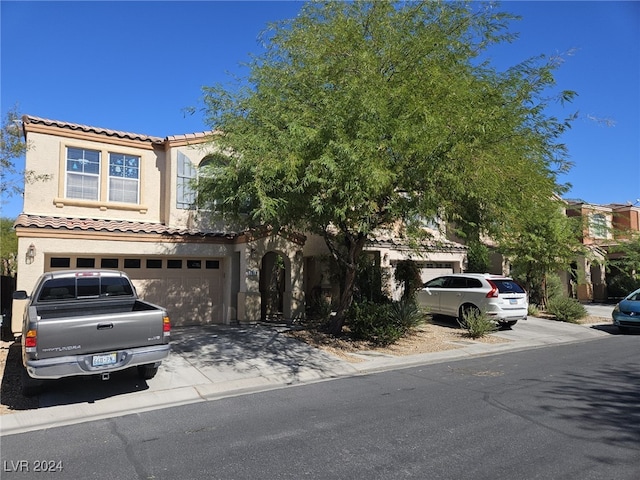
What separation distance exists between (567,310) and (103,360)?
16.7 meters

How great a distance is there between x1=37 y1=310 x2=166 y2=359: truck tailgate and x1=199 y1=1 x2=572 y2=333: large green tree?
9.74 feet

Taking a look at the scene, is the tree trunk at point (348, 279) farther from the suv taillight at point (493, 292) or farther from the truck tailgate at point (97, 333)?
the truck tailgate at point (97, 333)

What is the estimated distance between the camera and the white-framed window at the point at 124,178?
48.3 feet

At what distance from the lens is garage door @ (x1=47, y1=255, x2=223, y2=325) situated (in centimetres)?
1363

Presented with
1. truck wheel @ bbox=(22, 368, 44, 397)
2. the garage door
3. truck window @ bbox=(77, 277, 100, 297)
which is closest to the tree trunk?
the garage door

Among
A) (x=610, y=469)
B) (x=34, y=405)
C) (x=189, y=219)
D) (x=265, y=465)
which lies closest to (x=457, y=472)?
(x=610, y=469)

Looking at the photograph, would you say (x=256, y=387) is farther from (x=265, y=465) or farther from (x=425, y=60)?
(x=425, y=60)

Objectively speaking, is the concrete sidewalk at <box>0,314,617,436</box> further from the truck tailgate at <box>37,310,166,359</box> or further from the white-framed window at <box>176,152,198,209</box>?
the white-framed window at <box>176,152,198,209</box>

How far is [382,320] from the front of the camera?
12508 mm

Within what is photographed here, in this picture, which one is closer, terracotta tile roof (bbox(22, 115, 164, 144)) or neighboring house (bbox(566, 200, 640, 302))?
terracotta tile roof (bbox(22, 115, 164, 144))

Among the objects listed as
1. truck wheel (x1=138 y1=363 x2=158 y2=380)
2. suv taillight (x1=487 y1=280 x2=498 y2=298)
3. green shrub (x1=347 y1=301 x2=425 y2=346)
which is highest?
suv taillight (x1=487 y1=280 x2=498 y2=298)

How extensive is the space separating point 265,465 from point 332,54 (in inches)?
313

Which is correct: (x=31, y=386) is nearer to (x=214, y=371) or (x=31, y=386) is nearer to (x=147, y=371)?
(x=147, y=371)

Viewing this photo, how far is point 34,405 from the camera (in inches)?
273
